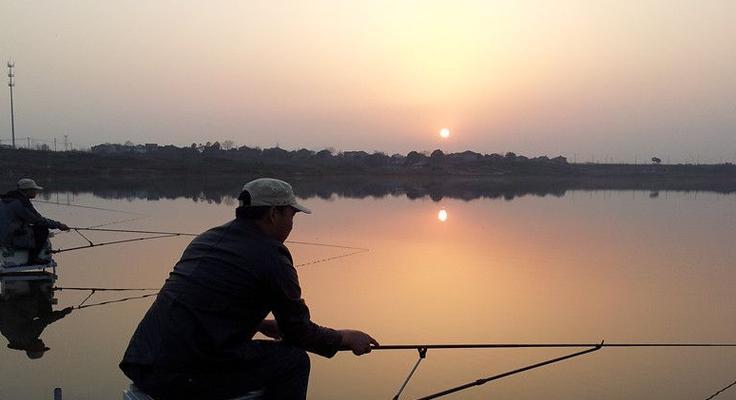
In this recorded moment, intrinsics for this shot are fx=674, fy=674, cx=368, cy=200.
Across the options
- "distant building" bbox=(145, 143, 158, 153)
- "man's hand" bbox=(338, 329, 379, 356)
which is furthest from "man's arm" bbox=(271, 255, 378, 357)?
"distant building" bbox=(145, 143, 158, 153)

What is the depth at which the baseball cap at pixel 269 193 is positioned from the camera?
273 centimetres

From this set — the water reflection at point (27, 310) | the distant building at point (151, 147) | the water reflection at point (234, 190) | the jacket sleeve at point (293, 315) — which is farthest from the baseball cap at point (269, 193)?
the distant building at point (151, 147)

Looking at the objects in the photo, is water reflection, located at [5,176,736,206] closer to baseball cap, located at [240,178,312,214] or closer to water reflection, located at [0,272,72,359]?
water reflection, located at [0,272,72,359]

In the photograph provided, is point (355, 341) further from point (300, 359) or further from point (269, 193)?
point (269, 193)

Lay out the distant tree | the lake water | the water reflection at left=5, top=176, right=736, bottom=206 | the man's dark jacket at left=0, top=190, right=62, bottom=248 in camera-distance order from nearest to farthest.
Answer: the lake water, the man's dark jacket at left=0, top=190, right=62, bottom=248, the water reflection at left=5, top=176, right=736, bottom=206, the distant tree

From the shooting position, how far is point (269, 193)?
2.74 m

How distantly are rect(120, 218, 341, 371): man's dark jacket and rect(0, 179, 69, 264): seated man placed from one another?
20.5 ft

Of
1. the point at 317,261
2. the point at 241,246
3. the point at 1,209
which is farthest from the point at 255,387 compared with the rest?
the point at 317,261

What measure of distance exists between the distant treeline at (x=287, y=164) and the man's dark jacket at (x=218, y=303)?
44.1 meters

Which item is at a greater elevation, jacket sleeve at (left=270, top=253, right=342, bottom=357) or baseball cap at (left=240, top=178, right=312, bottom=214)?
baseball cap at (left=240, top=178, right=312, bottom=214)

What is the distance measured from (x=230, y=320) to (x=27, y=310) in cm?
554

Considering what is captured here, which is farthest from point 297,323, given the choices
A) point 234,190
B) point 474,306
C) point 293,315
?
point 234,190

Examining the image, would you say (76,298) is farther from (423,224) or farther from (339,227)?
(423,224)

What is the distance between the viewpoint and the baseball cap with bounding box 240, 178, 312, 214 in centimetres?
273
